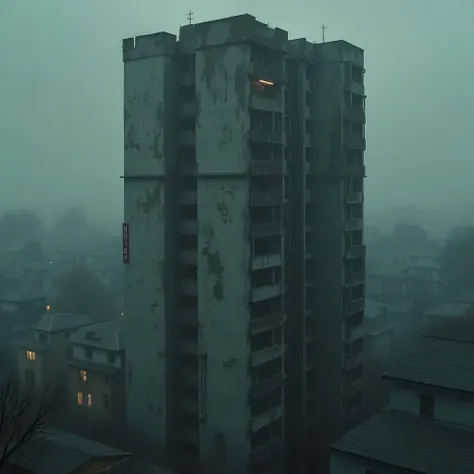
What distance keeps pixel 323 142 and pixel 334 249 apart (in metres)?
6.33

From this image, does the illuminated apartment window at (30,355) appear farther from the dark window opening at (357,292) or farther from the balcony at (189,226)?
the dark window opening at (357,292)

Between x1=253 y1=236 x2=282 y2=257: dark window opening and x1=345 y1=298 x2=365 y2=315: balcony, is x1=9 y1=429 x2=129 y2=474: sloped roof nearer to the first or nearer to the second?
x1=253 y1=236 x2=282 y2=257: dark window opening

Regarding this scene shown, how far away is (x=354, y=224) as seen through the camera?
34.3 m

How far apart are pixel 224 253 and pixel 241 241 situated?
44.7 inches

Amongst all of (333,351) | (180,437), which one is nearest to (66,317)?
(180,437)

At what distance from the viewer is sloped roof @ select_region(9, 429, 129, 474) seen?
78.5ft

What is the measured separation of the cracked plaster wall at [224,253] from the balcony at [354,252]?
8742 millimetres

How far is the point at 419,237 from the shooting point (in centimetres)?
12062

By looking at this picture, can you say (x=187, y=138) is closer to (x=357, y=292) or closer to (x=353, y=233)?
(x=353, y=233)

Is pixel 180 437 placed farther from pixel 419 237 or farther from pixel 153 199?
pixel 419 237

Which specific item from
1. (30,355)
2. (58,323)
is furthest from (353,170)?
(30,355)

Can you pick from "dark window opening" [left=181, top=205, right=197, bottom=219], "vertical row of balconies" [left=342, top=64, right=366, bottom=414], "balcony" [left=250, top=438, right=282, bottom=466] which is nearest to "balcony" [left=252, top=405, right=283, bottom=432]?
"balcony" [left=250, top=438, right=282, bottom=466]

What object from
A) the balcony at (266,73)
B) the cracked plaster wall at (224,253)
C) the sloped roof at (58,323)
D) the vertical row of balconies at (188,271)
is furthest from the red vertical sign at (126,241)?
the sloped roof at (58,323)

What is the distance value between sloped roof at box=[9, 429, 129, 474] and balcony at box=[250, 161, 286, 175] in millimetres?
14522
